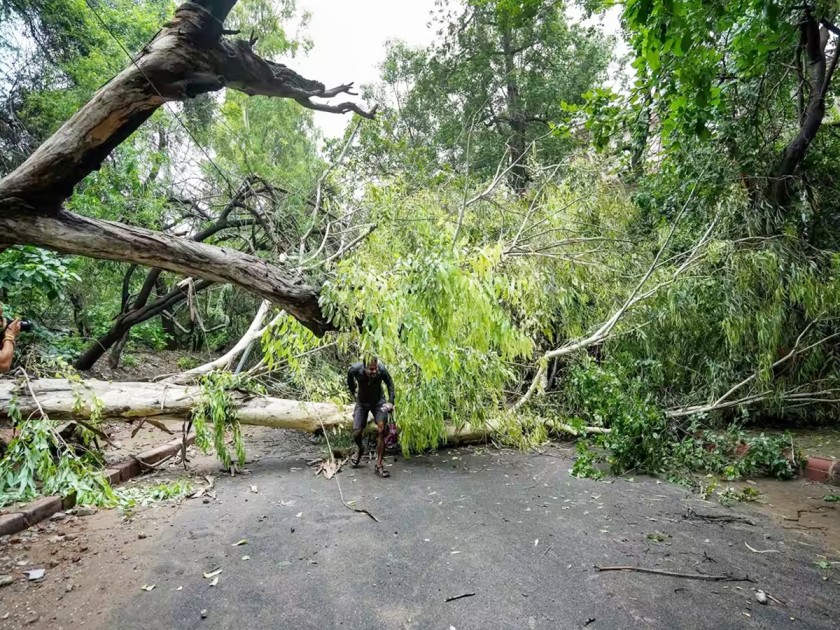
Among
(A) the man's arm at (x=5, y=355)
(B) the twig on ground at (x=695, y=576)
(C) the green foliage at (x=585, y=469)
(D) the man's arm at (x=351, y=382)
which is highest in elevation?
(A) the man's arm at (x=5, y=355)

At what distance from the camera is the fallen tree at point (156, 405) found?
4715 mm

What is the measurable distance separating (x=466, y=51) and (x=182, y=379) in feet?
36.9

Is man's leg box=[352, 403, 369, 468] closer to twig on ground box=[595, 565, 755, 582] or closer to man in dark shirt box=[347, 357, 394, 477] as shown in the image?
man in dark shirt box=[347, 357, 394, 477]

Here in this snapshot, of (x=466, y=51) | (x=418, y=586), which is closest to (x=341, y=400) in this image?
(x=418, y=586)

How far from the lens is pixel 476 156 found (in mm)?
12789

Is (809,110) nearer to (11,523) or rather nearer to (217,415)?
(217,415)

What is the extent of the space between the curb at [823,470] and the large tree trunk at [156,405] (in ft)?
12.2

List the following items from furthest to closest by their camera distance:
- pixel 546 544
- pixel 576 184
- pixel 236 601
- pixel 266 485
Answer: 1. pixel 576 184
2. pixel 266 485
3. pixel 546 544
4. pixel 236 601

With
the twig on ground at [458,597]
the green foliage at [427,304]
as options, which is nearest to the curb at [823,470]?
the green foliage at [427,304]

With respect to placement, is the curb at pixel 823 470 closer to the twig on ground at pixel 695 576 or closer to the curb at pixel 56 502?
the twig on ground at pixel 695 576

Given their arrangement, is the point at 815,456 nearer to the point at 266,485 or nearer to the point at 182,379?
the point at 266,485

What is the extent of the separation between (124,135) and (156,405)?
10.1 ft

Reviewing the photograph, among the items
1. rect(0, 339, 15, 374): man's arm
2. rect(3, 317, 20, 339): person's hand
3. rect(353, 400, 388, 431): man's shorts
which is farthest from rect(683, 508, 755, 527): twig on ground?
rect(3, 317, 20, 339): person's hand

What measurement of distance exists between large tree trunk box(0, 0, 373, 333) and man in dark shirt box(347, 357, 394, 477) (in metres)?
2.28
